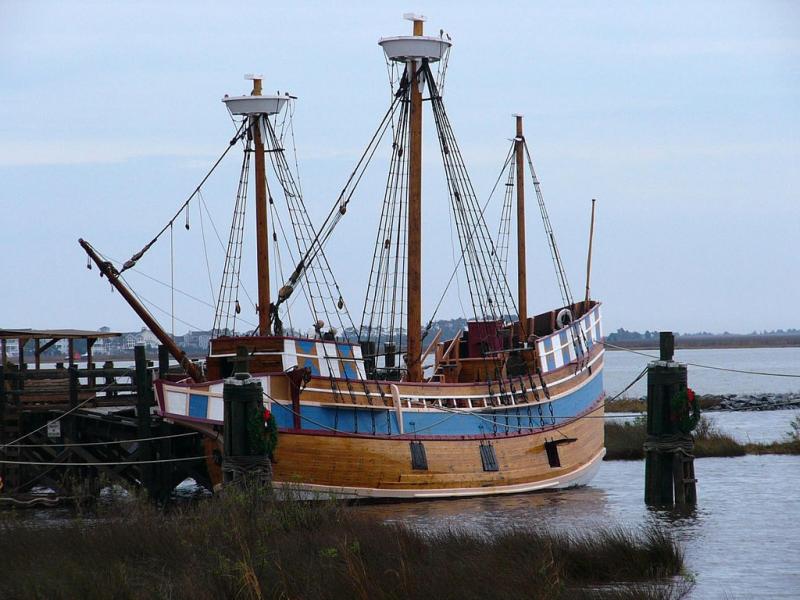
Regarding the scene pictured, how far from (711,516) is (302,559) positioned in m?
13.1

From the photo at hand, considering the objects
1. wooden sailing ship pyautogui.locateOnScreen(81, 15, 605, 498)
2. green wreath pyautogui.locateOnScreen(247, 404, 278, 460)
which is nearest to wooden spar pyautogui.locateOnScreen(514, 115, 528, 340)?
wooden sailing ship pyautogui.locateOnScreen(81, 15, 605, 498)

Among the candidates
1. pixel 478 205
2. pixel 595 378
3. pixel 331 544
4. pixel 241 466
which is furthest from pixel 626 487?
pixel 331 544

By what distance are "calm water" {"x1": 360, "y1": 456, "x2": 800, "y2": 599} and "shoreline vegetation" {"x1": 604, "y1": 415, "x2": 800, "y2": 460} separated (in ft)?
7.53

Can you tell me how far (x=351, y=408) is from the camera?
Answer: 1153 inches

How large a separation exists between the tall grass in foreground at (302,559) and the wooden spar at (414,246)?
459 inches

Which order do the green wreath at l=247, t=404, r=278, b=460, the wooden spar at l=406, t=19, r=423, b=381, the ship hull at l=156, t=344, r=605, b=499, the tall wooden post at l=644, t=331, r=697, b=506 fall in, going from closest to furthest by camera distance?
the green wreath at l=247, t=404, r=278, b=460 < the tall wooden post at l=644, t=331, r=697, b=506 < the ship hull at l=156, t=344, r=605, b=499 < the wooden spar at l=406, t=19, r=423, b=381

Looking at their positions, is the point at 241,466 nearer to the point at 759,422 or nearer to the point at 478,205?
the point at 478,205

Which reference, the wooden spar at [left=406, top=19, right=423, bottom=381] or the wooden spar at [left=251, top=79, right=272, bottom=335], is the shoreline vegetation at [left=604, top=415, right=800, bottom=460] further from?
the wooden spar at [left=251, top=79, right=272, bottom=335]

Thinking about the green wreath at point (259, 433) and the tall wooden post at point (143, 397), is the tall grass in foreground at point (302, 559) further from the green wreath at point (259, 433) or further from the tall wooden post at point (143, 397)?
the tall wooden post at point (143, 397)

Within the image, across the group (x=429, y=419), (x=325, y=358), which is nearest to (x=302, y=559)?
(x=325, y=358)

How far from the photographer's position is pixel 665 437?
25531 millimetres

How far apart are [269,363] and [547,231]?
16239 mm

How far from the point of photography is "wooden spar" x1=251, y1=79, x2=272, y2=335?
113 ft

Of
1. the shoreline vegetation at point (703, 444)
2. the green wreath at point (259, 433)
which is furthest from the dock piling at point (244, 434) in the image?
the shoreline vegetation at point (703, 444)
